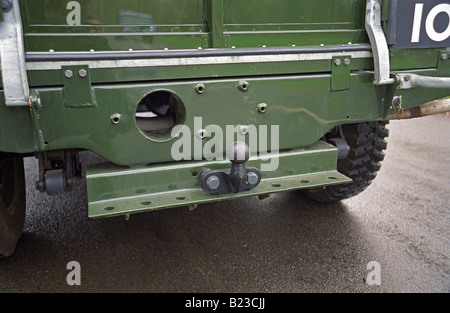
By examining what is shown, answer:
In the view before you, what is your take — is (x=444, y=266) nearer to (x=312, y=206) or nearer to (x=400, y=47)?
(x=312, y=206)

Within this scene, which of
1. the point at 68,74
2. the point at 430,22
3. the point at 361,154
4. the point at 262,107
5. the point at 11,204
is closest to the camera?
the point at 68,74

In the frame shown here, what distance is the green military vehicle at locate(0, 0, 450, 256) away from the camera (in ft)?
6.48

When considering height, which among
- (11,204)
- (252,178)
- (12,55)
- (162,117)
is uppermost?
(12,55)

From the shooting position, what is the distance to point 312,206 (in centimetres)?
354

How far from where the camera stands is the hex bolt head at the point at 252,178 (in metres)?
2.24

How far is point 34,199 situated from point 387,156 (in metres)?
3.72

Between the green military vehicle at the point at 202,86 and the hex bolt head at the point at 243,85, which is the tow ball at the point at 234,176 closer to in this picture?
the green military vehicle at the point at 202,86

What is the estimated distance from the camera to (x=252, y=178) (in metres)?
2.25

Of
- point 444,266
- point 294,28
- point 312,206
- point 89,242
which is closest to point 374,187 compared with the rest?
point 312,206

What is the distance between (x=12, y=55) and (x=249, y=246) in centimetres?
184

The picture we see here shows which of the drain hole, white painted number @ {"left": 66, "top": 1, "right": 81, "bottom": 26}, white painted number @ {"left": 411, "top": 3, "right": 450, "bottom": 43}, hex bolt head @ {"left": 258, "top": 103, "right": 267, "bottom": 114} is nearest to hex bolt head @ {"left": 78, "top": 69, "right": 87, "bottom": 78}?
white painted number @ {"left": 66, "top": 1, "right": 81, "bottom": 26}

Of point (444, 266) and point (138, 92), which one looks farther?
point (444, 266)

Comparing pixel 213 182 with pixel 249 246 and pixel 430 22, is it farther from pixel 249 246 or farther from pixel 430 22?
pixel 430 22

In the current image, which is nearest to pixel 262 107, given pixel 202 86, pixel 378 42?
pixel 202 86
